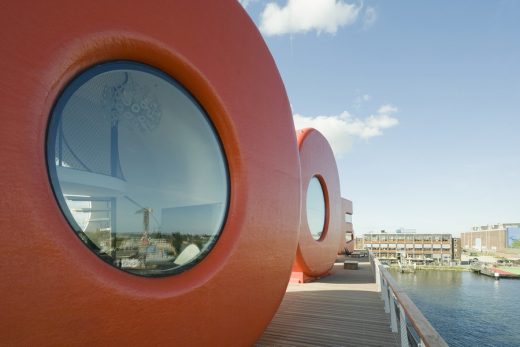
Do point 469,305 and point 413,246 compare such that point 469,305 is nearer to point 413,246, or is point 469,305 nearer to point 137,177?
point 413,246

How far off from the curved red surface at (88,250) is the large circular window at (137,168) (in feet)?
0.41

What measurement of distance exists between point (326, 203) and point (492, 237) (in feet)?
380

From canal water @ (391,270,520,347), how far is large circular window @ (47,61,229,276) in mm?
24137

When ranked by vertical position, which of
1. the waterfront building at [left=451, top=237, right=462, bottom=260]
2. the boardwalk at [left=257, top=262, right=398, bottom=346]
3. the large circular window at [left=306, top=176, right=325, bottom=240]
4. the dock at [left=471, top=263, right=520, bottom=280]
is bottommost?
the dock at [left=471, top=263, right=520, bottom=280]

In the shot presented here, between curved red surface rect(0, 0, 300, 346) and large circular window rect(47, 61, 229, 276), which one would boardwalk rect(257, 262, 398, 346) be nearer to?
curved red surface rect(0, 0, 300, 346)

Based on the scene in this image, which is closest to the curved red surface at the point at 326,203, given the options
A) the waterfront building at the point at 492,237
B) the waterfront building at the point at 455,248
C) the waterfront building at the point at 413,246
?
the waterfront building at the point at 413,246

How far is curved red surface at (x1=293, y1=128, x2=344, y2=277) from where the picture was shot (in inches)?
379

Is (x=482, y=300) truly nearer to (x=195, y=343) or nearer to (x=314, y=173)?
(x=314, y=173)

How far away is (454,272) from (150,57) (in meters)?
86.2

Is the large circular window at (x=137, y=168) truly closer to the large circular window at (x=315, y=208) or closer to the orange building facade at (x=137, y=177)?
the orange building facade at (x=137, y=177)

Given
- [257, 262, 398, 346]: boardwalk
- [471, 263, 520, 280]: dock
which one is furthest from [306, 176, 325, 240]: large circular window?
[471, 263, 520, 280]: dock

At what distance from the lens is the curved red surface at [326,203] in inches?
379

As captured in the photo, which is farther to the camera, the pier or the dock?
the dock

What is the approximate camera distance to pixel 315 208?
1053cm
